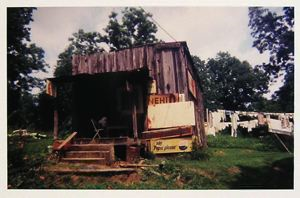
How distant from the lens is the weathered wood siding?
8391 millimetres

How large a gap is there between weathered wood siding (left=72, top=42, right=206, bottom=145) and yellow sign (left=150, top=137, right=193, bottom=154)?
63 cm

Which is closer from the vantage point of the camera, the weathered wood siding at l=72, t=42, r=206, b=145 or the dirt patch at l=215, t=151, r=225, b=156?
the dirt patch at l=215, t=151, r=225, b=156

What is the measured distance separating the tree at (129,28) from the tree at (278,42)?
2170mm

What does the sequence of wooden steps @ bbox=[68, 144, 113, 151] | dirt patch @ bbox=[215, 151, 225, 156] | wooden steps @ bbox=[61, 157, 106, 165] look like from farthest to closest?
dirt patch @ bbox=[215, 151, 225, 156] < wooden steps @ bbox=[68, 144, 113, 151] < wooden steps @ bbox=[61, 157, 106, 165]

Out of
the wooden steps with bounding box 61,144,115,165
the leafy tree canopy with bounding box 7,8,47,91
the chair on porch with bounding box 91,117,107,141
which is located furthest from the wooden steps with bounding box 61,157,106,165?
the leafy tree canopy with bounding box 7,8,47,91

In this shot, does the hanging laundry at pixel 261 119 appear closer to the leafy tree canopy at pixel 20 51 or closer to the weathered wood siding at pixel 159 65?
the weathered wood siding at pixel 159 65

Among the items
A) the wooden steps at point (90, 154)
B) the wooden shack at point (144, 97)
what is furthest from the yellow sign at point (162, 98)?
the wooden steps at point (90, 154)

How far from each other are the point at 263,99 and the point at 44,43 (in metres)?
4.59

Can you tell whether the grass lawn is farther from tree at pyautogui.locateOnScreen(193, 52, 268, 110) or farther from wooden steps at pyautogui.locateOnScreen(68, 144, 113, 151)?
tree at pyautogui.locateOnScreen(193, 52, 268, 110)

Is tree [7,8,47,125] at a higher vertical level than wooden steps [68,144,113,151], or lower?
higher

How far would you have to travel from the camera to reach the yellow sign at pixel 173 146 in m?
7.78
